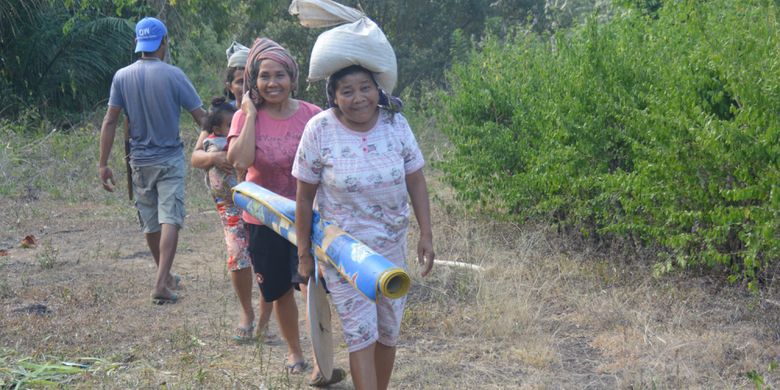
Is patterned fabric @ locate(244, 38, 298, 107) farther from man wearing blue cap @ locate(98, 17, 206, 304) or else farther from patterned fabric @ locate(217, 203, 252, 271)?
man wearing blue cap @ locate(98, 17, 206, 304)

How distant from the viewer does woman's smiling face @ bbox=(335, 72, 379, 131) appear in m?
3.89

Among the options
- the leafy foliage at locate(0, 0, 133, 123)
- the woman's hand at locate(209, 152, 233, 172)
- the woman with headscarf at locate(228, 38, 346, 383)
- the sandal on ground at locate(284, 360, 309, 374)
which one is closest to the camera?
A: the woman with headscarf at locate(228, 38, 346, 383)

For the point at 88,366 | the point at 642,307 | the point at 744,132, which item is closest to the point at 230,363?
the point at 88,366

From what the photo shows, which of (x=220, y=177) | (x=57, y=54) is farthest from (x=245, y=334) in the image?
(x=57, y=54)

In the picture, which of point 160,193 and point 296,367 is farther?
point 160,193

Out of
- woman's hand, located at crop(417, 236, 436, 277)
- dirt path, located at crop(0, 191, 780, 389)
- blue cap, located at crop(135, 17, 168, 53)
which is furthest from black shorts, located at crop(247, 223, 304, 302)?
blue cap, located at crop(135, 17, 168, 53)

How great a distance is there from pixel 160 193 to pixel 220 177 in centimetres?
114

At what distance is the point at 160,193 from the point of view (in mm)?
6535

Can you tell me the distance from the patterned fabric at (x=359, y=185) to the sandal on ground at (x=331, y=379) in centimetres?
86

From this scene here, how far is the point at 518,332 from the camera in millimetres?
5621

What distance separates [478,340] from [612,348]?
773mm

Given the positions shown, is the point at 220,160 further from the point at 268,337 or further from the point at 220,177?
the point at 268,337

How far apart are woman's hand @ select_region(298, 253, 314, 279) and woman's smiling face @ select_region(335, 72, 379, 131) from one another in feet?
2.05

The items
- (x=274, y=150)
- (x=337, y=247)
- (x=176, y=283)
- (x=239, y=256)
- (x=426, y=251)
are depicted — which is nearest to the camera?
(x=337, y=247)
